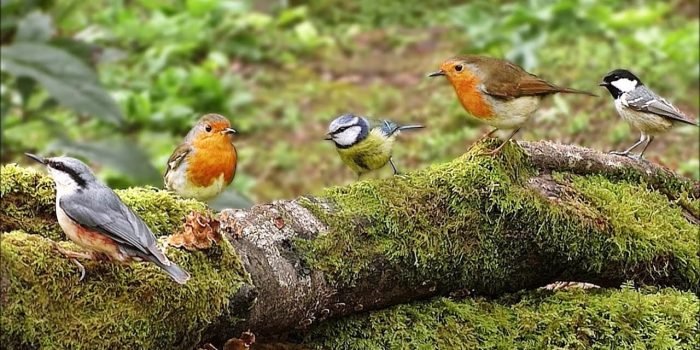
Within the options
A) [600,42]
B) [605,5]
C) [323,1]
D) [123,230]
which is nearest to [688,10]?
[605,5]

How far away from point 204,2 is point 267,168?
3.49 m

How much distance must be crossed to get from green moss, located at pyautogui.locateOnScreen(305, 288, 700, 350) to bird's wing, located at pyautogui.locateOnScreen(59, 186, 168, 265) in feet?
3.36

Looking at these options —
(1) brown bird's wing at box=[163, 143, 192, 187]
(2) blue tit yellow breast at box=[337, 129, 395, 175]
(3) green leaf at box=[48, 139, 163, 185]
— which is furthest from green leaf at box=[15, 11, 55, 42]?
(2) blue tit yellow breast at box=[337, 129, 395, 175]

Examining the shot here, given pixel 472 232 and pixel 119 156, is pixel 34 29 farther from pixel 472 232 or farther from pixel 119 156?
pixel 472 232

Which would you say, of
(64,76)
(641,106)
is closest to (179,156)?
(641,106)

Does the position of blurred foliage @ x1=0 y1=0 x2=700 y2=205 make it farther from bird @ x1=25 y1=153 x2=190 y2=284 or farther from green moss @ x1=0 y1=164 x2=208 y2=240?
bird @ x1=25 y1=153 x2=190 y2=284

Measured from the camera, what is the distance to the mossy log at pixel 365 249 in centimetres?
271

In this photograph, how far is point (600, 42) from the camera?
10.4m

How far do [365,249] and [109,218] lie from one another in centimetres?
116

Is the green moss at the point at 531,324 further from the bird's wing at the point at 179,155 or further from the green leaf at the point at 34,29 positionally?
the green leaf at the point at 34,29

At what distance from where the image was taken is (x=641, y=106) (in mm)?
4719

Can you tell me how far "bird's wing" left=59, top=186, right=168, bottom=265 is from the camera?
8.68 ft

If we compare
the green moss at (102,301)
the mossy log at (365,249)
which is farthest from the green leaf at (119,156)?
the green moss at (102,301)

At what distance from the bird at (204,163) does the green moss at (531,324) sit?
96cm
